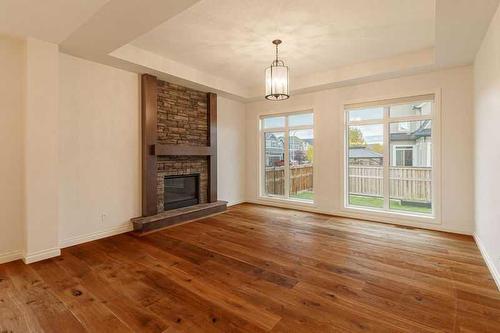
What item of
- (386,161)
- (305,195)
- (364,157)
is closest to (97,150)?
(305,195)

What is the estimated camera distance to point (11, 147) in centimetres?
285

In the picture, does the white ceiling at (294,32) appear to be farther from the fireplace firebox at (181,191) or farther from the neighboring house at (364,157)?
the fireplace firebox at (181,191)

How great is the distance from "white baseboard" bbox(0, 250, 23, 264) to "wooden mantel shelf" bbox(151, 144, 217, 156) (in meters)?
2.07

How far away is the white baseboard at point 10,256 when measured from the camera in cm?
278

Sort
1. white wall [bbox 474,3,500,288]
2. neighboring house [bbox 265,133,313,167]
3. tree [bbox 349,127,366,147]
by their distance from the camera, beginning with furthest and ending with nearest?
neighboring house [bbox 265,133,313,167]
tree [bbox 349,127,366,147]
white wall [bbox 474,3,500,288]

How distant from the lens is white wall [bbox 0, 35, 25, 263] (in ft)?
9.18

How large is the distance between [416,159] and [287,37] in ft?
10.1

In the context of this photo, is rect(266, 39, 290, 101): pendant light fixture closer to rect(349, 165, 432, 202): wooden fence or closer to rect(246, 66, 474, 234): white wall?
rect(246, 66, 474, 234): white wall

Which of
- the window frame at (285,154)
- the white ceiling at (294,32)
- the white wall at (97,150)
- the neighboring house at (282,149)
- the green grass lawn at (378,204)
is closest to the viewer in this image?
the white ceiling at (294,32)

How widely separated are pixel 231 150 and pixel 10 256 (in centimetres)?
414

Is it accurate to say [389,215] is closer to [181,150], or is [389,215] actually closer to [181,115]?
[181,150]

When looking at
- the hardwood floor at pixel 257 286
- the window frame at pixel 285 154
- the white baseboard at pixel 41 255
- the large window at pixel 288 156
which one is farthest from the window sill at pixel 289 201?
the white baseboard at pixel 41 255

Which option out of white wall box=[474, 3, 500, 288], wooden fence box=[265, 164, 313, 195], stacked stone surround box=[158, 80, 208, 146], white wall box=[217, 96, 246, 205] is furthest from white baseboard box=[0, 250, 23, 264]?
white wall box=[474, 3, 500, 288]

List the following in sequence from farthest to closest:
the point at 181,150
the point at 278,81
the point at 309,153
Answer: the point at 309,153, the point at 181,150, the point at 278,81
